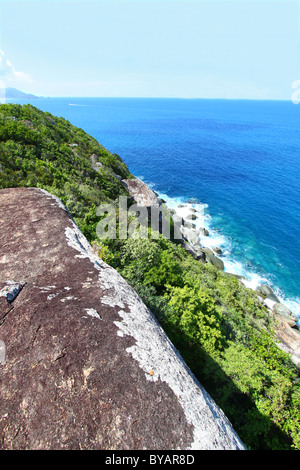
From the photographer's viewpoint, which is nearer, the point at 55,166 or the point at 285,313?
the point at 55,166

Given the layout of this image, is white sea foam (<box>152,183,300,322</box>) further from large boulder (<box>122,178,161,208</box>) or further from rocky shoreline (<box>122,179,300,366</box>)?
large boulder (<box>122,178,161,208</box>)

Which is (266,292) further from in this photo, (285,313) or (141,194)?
(141,194)

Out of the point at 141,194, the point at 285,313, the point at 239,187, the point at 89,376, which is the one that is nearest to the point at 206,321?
the point at 89,376

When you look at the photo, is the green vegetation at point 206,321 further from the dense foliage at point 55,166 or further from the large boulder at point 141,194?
the large boulder at point 141,194

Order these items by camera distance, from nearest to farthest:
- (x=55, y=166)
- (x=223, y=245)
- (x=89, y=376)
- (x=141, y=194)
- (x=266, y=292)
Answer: (x=89, y=376) → (x=55, y=166) → (x=266, y=292) → (x=141, y=194) → (x=223, y=245)
